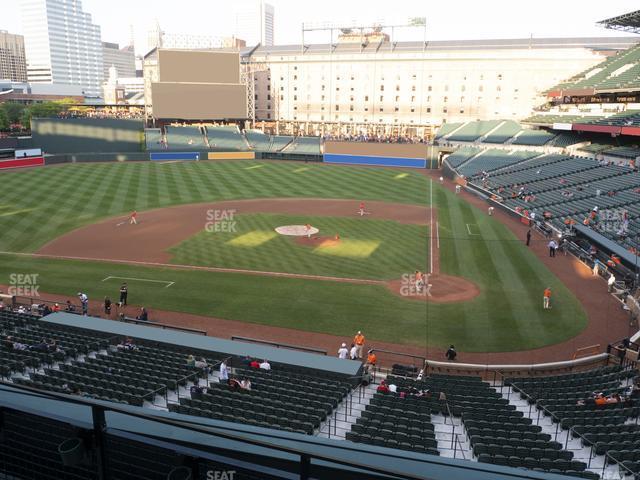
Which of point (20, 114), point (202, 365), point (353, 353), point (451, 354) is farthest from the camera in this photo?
point (20, 114)

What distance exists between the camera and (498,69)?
3664 inches

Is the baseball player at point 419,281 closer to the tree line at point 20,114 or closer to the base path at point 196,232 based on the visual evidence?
the base path at point 196,232

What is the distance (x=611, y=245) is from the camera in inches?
1249

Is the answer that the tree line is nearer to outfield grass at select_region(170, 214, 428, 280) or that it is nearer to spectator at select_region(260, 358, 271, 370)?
outfield grass at select_region(170, 214, 428, 280)

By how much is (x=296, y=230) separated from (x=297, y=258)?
758cm

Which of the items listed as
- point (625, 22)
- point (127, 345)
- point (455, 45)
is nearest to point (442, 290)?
point (127, 345)

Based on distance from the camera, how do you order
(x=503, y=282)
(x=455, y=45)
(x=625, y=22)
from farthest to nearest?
(x=455, y=45) < (x=625, y=22) < (x=503, y=282)

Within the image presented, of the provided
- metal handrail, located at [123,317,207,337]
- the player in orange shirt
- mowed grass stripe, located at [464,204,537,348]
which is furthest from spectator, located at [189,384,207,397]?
the player in orange shirt

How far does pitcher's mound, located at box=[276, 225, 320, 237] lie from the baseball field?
0.80m

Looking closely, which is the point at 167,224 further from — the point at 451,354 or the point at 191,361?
the point at 451,354

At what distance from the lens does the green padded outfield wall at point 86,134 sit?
74875 millimetres

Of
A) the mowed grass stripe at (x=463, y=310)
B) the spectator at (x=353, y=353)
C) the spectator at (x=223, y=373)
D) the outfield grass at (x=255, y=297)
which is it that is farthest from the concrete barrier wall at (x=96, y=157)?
the spectator at (x=223, y=373)

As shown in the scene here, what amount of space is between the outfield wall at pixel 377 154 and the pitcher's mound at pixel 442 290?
5434 cm

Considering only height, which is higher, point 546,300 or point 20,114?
point 20,114
